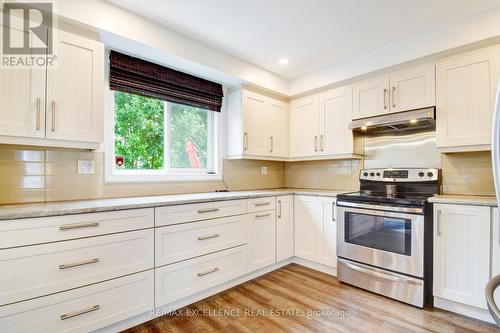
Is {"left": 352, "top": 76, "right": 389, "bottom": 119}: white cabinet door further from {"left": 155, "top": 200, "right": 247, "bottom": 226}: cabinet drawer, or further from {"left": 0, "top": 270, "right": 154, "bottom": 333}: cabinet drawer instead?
{"left": 0, "top": 270, "right": 154, "bottom": 333}: cabinet drawer

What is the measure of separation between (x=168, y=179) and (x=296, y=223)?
1.59 m

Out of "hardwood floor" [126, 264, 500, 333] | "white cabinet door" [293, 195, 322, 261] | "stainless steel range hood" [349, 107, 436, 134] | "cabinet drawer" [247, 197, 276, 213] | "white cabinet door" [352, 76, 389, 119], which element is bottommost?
"hardwood floor" [126, 264, 500, 333]

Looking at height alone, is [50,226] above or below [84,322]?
above

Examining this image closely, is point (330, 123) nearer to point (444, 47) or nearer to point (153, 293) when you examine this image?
point (444, 47)

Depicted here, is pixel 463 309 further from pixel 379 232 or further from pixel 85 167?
Result: pixel 85 167

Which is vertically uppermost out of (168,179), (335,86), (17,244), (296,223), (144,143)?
(335,86)

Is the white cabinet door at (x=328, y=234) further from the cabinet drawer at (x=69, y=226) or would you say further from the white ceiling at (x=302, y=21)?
the cabinet drawer at (x=69, y=226)

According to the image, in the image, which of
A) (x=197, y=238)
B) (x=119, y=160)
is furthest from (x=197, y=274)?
(x=119, y=160)

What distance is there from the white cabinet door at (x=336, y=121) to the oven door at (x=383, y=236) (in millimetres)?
789

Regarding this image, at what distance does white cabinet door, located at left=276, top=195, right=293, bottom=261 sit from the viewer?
293 cm

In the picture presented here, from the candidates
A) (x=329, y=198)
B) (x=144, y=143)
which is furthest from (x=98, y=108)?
(x=329, y=198)

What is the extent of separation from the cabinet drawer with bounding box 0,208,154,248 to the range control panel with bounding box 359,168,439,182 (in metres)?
2.40

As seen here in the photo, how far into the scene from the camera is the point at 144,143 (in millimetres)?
2629

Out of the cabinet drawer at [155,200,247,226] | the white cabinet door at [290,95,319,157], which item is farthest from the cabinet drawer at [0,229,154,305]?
the white cabinet door at [290,95,319,157]
